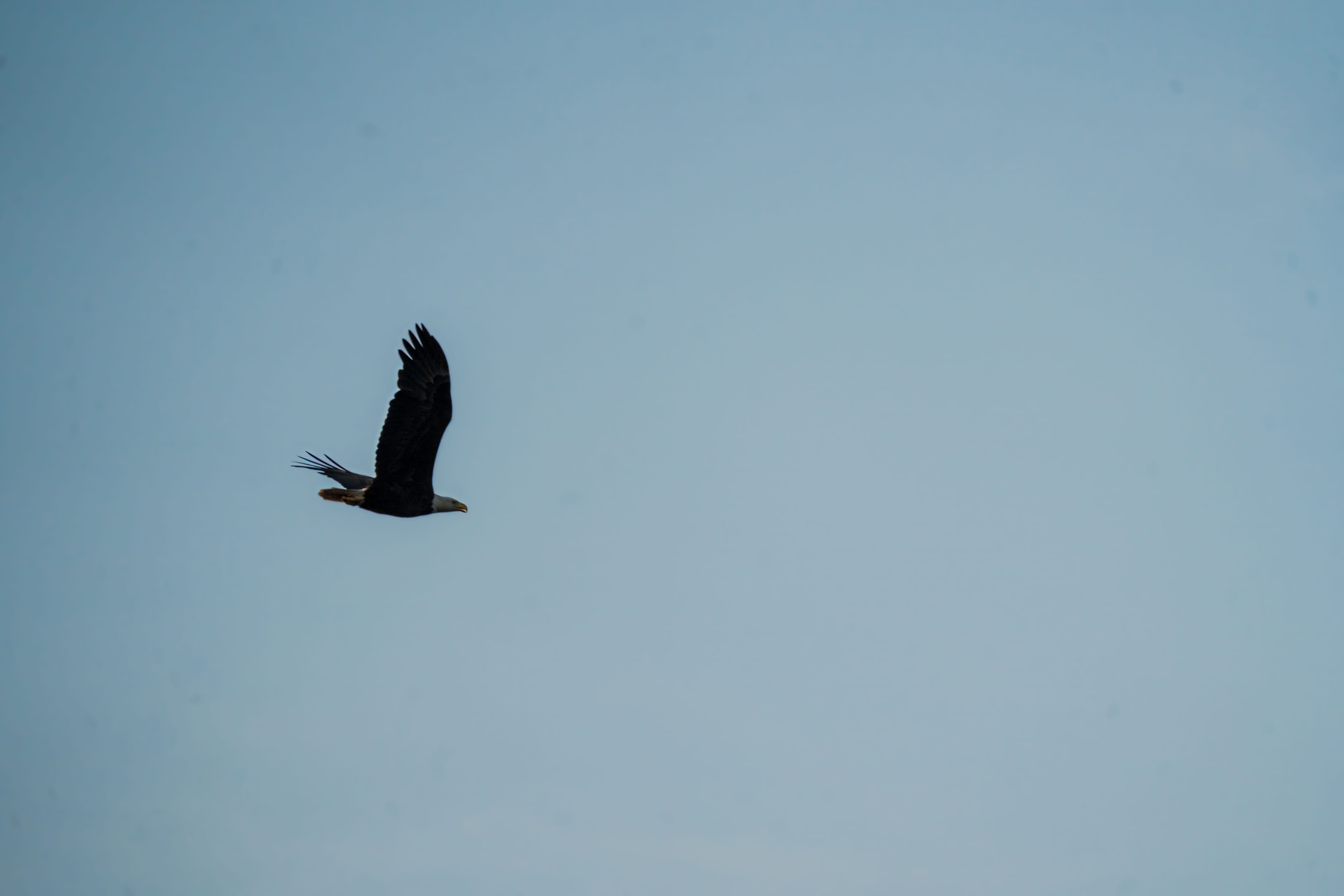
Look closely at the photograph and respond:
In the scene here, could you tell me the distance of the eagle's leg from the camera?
35.6m

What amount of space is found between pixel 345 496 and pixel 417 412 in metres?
1.98

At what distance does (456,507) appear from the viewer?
36531 millimetres

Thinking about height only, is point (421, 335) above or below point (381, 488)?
above

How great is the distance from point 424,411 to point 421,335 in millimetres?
1288

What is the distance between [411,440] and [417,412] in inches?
20.8

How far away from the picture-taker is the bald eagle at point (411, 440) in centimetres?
3509

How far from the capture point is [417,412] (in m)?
35.2

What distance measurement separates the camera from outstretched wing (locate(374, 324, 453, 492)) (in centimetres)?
3509

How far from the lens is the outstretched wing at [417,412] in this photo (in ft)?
115

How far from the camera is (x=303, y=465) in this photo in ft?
120

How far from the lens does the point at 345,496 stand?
35688 mm

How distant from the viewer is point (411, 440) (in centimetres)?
3538

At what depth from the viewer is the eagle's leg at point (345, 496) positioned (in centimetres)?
3556

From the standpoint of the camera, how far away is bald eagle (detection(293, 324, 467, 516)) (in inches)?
1382
